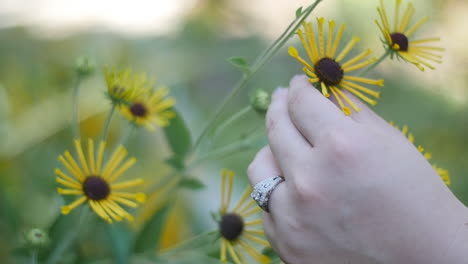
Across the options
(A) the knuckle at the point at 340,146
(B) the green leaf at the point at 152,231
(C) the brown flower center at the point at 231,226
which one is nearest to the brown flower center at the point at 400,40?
(A) the knuckle at the point at 340,146

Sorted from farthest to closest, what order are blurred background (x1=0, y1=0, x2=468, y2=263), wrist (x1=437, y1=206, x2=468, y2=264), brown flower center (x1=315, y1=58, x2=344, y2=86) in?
blurred background (x1=0, y1=0, x2=468, y2=263), brown flower center (x1=315, y1=58, x2=344, y2=86), wrist (x1=437, y1=206, x2=468, y2=264)

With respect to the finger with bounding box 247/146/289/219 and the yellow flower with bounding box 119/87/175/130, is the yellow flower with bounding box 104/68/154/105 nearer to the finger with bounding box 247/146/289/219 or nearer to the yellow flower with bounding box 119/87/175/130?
the yellow flower with bounding box 119/87/175/130

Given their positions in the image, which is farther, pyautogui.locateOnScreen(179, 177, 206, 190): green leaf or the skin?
pyautogui.locateOnScreen(179, 177, 206, 190): green leaf

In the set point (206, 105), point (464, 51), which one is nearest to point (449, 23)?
point (464, 51)

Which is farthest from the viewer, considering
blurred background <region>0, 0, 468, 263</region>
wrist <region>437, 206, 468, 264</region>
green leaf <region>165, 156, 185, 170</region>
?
blurred background <region>0, 0, 468, 263</region>

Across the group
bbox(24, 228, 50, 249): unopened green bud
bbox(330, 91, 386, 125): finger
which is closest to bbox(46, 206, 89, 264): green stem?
bbox(24, 228, 50, 249): unopened green bud

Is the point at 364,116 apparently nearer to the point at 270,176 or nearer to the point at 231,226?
the point at 270,176

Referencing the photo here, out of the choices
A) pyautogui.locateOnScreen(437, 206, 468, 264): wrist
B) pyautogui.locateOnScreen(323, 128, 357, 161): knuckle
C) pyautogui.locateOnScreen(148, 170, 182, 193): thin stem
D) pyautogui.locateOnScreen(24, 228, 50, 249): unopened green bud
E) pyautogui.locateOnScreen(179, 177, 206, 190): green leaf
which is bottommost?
pyautogui.locateOnScreen(437, 206, 468, 264): wrist
